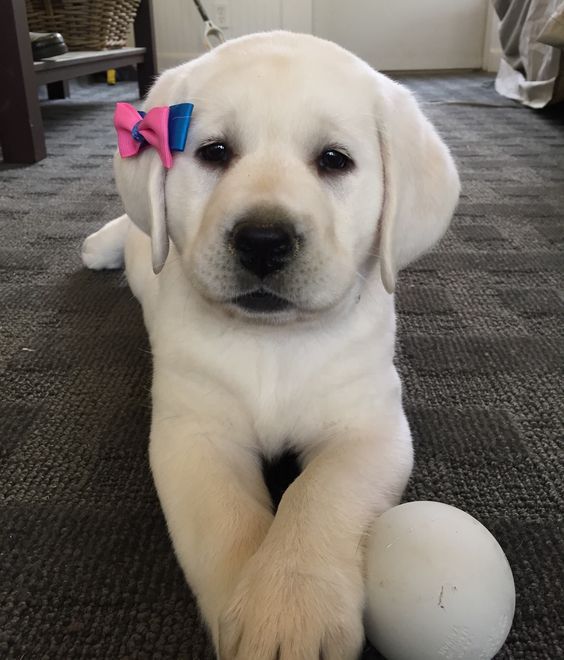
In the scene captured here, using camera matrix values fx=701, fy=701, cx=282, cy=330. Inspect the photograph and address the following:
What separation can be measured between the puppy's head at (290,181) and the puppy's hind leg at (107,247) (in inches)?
28.9

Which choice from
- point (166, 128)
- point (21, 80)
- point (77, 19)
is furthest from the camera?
point (77, 19)

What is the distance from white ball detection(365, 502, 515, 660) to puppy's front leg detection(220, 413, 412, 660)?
0.03 meters

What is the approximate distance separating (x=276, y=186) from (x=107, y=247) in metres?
1.00

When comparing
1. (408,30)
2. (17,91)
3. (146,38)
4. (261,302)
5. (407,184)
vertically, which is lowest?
(408,30)

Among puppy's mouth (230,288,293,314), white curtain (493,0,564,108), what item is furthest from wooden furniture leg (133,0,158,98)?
puppy's mouth (230,288,293,314)

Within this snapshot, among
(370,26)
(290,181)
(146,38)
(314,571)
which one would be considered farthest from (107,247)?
(370,26)

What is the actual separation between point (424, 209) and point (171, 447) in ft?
1.58

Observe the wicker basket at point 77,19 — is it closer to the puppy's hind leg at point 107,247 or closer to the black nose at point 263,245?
the puppy's hind leg at point 107,247

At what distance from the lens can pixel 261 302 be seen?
0.90 m

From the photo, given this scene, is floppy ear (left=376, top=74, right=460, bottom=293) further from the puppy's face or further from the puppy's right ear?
the puppy's right ear

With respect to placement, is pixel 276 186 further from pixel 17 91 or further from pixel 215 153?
pixel 17 91

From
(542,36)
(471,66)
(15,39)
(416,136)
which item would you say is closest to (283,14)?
(471,66)

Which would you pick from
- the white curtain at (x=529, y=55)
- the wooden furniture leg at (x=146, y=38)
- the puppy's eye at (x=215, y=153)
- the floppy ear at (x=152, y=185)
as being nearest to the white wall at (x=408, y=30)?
the white curtain at (x=529, y=55)

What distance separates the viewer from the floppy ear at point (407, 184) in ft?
3.17
